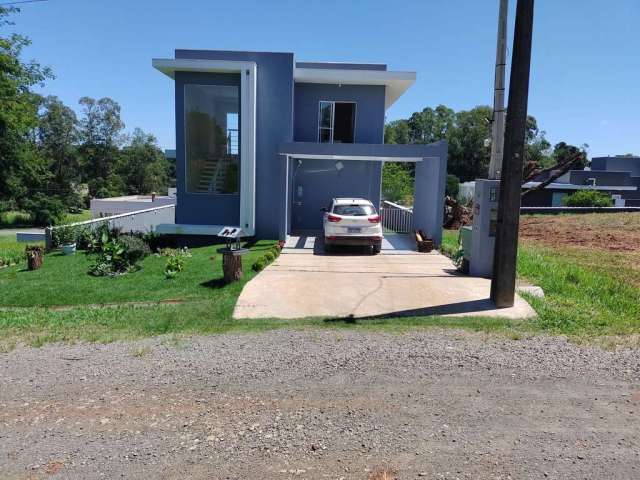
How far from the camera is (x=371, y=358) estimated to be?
577 centimetres

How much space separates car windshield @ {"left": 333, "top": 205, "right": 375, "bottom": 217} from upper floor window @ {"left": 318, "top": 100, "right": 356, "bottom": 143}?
211 inches

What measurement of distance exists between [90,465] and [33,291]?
8.03 m

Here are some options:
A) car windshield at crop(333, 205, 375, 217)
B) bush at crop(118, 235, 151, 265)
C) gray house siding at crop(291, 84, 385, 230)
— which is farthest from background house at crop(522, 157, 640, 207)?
bush at crop(118, 235, 151, 265)

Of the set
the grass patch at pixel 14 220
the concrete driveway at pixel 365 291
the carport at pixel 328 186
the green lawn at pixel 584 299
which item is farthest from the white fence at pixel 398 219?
the grass patch at pixel 14 220

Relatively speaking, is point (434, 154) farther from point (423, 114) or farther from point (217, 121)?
point (423, 114)

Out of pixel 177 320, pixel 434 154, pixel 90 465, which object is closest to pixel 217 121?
pixel 434 154

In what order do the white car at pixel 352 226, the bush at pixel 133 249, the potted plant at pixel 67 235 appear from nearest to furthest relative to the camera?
the bush at pixel 133 249 → the white car at pixel 352 226 → the potted plant at pixel 67 235

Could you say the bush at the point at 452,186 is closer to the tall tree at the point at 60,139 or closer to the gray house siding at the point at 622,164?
the gray house siding at the point at 622,164

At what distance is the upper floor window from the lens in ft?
60.9

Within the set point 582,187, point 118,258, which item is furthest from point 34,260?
point 582,187

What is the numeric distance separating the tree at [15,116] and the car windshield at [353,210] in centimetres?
2872

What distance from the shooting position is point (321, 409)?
4.48m

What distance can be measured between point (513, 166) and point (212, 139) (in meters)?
10.8

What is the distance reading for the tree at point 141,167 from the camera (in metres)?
66.1
